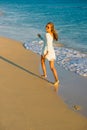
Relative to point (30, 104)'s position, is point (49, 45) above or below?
above

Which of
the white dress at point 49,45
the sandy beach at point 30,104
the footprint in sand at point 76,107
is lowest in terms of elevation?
the footprint in sand at point 76,107

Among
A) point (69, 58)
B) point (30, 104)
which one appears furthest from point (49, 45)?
point (69, 58)

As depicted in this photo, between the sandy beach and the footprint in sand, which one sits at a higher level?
the sandy beach

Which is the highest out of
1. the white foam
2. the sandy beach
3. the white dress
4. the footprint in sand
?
the white dress

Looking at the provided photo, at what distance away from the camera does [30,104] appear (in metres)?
6.06

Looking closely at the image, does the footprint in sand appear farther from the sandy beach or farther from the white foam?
the white foam

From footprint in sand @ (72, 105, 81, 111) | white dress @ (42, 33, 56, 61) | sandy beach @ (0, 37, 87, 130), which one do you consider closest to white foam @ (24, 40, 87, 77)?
sandy beach @ (0, 37, 87, 130)

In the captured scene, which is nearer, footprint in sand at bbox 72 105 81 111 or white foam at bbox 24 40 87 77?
footprint in sand at bbox 72 105 81 111

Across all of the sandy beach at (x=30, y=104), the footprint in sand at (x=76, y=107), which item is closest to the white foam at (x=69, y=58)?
the sandy beach at (x=30, y=104)

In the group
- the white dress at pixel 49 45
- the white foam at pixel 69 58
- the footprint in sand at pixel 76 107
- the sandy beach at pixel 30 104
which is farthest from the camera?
the white foam at pixel 69 58

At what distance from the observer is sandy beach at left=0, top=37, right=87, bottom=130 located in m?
5.32

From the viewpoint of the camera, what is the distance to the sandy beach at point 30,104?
5.32 metres

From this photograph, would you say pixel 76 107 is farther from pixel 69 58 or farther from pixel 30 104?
pixel 69 58

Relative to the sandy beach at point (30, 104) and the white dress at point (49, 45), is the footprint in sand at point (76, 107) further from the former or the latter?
the white dress at point (49, 45)
